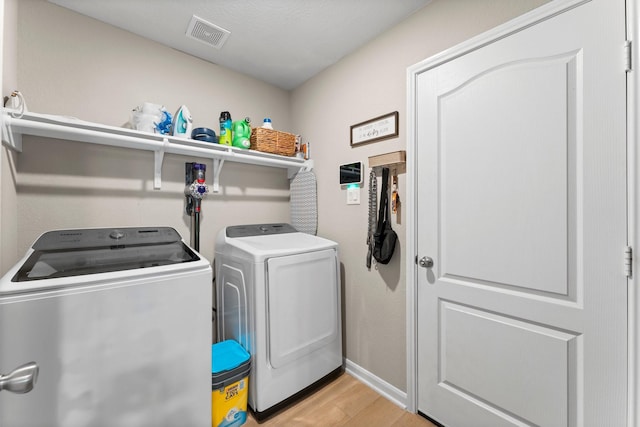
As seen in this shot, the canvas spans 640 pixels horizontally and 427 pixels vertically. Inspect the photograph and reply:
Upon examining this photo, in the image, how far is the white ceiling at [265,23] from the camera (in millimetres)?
1645

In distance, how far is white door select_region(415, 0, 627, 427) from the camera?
1.10m

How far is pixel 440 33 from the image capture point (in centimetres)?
160

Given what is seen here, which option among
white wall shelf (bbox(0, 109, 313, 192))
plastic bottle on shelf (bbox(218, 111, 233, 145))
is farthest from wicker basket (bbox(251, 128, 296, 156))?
plastic bottle on shelf (bbox(218, 111, 233, 145))

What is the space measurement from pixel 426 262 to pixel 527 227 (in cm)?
53

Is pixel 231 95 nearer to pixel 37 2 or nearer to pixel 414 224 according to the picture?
pixel 37 2

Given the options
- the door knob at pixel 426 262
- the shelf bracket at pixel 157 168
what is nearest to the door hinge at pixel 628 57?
the door knob at pixel 426 262

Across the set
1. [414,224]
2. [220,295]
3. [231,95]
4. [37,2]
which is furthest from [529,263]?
[37,2]

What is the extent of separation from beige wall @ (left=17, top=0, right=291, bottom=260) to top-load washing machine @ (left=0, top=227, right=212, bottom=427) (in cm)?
30

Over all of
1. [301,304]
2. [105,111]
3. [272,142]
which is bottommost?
[301,304]

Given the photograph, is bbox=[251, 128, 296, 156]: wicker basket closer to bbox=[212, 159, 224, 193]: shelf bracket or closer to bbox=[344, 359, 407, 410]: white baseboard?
bbox=[212, 159, 224, 193]: shelf bracket

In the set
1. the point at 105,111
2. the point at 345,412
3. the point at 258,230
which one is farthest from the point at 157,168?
the point at 345,412

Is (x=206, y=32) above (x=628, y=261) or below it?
above

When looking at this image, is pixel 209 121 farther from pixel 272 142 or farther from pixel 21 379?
pixel 21 379

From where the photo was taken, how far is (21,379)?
58 centimetres
